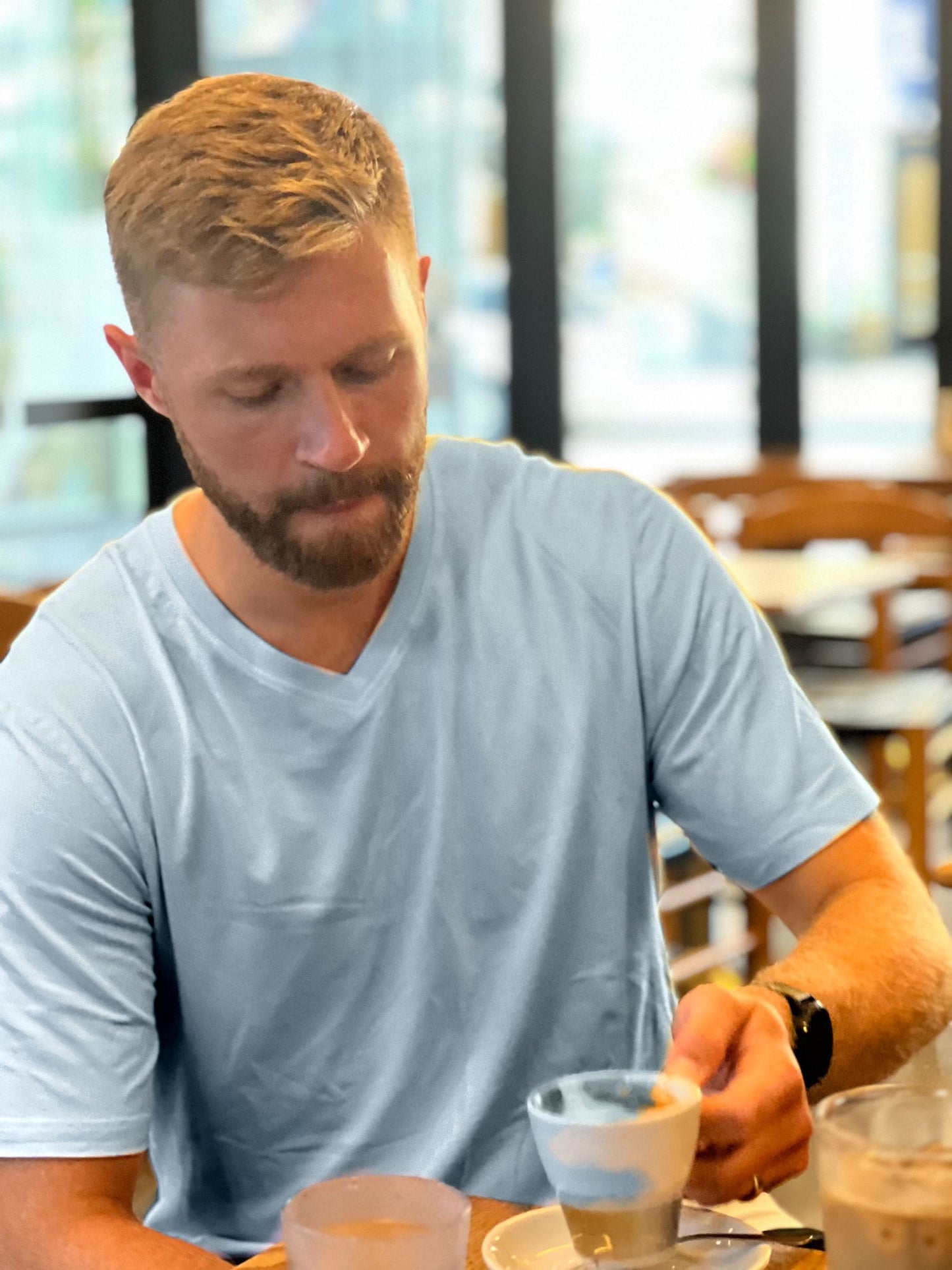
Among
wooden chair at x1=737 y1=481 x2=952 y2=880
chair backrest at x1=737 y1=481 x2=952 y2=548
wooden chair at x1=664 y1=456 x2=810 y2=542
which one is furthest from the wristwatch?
wooden chair at x1=664 y1=456 x2=810 y2=542

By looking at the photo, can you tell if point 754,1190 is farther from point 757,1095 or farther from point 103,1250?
point 103,1250

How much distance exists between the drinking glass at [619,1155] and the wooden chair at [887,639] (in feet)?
7.75

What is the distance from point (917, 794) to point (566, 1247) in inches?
113

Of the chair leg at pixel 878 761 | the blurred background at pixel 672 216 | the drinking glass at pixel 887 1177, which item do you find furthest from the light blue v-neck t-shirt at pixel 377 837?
the blurred background at pixel 672 216

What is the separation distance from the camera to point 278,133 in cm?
117

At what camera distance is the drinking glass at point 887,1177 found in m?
0.72

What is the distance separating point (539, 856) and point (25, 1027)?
375 mm

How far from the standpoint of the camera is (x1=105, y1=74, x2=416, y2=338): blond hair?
1151mm

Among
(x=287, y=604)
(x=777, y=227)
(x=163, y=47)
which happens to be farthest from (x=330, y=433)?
(x=777, y=227)

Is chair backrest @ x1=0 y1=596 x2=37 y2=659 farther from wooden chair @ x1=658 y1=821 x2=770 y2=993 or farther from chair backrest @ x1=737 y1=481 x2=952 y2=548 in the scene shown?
chair backrest @ x1=737 y1=481 x2=952 y2=548

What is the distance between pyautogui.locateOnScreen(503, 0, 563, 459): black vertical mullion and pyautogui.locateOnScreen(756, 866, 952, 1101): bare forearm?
4.79 metres

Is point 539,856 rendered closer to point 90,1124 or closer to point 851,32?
point 90,1124

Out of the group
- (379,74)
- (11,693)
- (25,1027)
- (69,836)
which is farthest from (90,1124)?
(379,74)

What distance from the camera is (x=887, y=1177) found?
72cm
